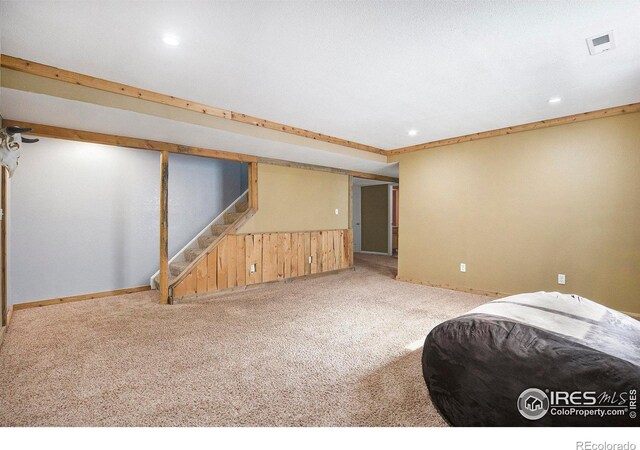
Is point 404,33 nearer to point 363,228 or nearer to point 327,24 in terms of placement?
point 327,24

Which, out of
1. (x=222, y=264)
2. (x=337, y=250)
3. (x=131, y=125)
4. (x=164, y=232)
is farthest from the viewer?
(x=337, y=250)

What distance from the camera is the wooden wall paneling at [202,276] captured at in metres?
4.55

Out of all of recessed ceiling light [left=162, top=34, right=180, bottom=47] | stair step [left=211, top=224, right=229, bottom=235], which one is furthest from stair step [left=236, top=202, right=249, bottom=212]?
recessed ceiling light [left=162, top=34, right=180, bottom=47]

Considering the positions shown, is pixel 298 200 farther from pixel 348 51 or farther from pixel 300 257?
pixel 348 51

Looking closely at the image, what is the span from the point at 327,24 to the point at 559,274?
160 inches

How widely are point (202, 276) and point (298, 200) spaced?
224 centimetres

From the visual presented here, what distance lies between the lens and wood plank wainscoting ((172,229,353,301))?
4637mm

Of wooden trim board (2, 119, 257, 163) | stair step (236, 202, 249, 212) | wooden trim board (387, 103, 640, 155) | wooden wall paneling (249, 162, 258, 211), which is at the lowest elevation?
stair step (236, 202, 249, 212)

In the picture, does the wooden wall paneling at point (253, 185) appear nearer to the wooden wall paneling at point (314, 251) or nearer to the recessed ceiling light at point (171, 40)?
the wooden wall paneling at point (314, 251)

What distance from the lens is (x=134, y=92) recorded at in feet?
9.80

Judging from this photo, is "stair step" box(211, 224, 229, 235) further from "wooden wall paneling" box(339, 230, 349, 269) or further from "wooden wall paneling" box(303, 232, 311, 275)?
"wooden wall paneling" box(339, 230, 349, 269)

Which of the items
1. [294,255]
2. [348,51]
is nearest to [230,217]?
[294,255]

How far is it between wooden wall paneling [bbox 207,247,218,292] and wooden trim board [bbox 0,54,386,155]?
2070 mm

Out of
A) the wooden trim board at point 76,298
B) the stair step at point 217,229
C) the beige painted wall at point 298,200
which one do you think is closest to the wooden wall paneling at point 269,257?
the beige painted wall at point 298,200
